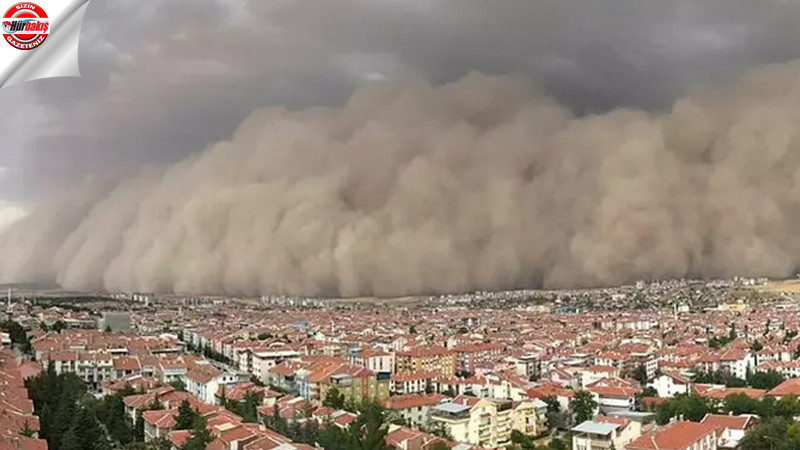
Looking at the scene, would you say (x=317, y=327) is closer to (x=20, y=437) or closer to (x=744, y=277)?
(x=20, y=437)

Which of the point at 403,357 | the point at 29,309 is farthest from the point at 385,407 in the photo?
the point at 29,309

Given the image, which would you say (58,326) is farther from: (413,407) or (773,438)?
(773,438)

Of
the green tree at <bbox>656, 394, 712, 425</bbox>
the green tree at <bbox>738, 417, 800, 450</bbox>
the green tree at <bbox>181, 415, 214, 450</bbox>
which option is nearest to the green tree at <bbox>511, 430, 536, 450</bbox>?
the green tree at <bbox>656, 394, 712, 425</bbox>

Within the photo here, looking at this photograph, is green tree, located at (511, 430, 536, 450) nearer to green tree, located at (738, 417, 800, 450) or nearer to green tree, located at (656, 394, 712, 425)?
green tree, located at (656, 394, 712, 425)

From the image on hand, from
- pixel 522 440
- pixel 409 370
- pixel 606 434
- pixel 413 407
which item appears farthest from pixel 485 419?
pixel 409 370

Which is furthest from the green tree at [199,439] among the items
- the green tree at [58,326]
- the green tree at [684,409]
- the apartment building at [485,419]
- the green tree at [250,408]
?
the green tree at [58,326]
